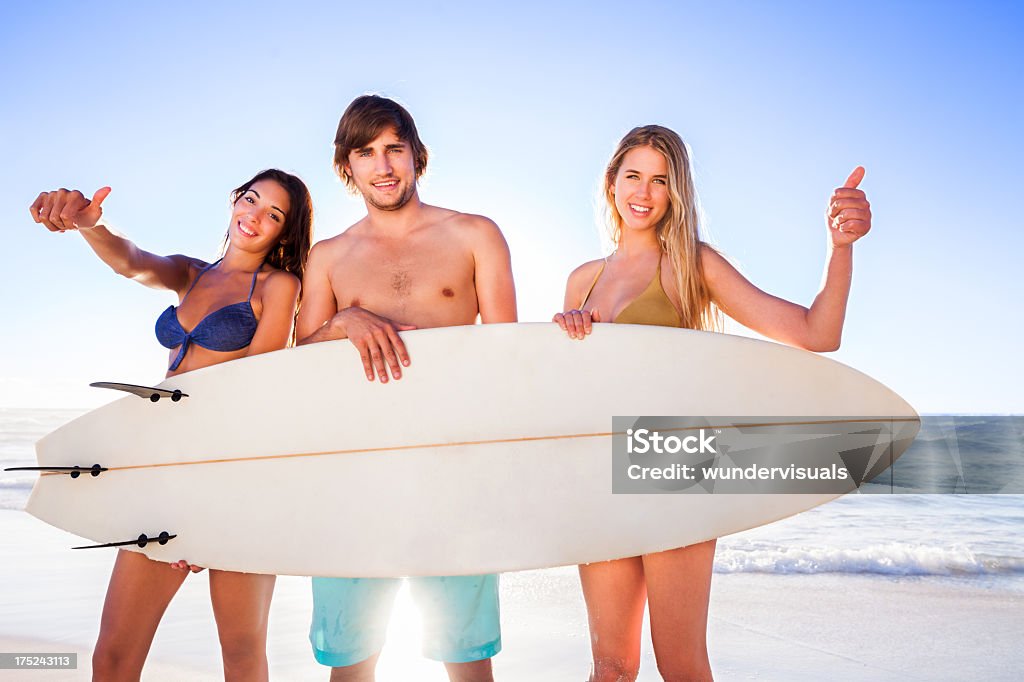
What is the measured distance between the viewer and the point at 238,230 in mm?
2160

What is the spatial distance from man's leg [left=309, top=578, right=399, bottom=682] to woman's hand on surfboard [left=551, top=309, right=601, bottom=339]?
0.82 meters

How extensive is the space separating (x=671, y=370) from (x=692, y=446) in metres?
0.20

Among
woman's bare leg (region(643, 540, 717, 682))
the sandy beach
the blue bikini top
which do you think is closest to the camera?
woman's bare leg (region(643, 540, 717, 682))

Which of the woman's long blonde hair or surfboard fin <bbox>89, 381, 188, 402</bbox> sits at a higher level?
the woman's long blonde hair

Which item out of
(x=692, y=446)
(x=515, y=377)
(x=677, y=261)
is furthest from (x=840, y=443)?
(x=515, y=377)

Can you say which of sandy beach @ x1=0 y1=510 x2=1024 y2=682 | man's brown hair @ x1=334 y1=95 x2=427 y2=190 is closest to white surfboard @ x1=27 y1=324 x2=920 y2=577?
man's brown hair @ x1=334 y1=95 x2=427 y2=190

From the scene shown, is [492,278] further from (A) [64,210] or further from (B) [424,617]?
(A) [64,210]

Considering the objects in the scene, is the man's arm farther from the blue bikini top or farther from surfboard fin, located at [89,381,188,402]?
surfboard fin, located at [89,381,188,402]

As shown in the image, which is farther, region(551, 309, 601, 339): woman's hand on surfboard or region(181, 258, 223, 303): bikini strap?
region(181, 258, 223, 303): bikini strap

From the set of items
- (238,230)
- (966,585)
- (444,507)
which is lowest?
(966,585)

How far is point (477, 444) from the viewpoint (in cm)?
197

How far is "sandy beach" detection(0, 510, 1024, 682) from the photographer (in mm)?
3355

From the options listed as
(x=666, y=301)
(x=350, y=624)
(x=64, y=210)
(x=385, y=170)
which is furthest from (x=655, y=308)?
(x=64, y=210)

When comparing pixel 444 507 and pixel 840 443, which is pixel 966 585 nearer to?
pixel 840 443
